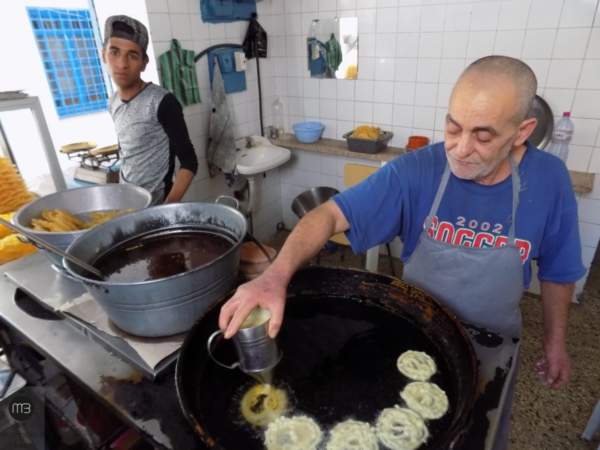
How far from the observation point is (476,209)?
127 cm

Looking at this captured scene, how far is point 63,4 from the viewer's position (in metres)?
4.00

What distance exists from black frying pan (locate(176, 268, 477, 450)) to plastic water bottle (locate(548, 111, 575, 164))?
2283 mm

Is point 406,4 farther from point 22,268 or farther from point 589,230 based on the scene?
point 22,268

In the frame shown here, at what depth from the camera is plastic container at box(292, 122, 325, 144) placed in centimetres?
362

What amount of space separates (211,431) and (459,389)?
1.91 feet

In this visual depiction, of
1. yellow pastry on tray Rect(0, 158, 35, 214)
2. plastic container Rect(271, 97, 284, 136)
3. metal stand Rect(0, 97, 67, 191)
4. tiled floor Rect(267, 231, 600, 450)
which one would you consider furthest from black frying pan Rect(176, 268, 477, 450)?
plastic container Rect(271, 97, 284, 136)

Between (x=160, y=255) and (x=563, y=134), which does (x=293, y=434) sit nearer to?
(x=160, y=255)

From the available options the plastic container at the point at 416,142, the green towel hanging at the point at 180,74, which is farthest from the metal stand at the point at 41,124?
the plastic container at the point at 416,142

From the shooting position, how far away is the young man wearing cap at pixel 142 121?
1.93m

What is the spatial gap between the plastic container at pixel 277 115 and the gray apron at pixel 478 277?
2864mm

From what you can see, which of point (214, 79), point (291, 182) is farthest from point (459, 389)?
point (291, 182)

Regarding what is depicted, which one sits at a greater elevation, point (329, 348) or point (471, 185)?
point (471, 185)

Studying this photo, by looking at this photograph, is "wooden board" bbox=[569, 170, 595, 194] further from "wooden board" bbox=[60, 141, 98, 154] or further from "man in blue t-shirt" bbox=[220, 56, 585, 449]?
"wooden board" bbox=[60, 141, 98, 154]

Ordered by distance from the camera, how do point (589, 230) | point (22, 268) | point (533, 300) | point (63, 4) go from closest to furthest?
point (22, 268), point (589, 230), point (533, 300), point (63, 4)
